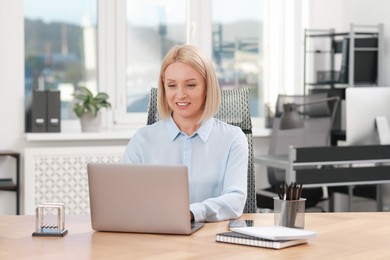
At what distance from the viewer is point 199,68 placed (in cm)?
267

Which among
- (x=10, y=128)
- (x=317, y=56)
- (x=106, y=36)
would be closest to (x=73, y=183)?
(x=10, y=128)

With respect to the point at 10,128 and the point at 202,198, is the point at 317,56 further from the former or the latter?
the point at 202,198

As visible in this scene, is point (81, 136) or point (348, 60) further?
point (348, 60)

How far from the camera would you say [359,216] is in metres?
2.59

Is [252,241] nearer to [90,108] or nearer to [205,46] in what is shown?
[90,108]

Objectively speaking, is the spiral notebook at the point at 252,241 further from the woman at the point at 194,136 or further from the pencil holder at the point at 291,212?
the woman at the point at 194,136

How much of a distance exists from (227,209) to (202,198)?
23cm

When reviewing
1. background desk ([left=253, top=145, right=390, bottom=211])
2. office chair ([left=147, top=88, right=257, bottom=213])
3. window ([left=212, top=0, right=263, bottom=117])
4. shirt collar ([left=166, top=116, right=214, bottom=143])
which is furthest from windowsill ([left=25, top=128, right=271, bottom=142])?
shirt collar ([left=166, top=116, right=214, bottom=143])

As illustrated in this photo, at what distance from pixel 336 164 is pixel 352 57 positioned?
1183 mm

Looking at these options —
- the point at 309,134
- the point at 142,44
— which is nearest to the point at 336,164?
the point at 309,134

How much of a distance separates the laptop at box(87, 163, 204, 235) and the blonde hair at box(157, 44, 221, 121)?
59 cm

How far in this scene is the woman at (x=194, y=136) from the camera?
2674 mm

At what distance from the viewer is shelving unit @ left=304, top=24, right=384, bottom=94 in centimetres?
545

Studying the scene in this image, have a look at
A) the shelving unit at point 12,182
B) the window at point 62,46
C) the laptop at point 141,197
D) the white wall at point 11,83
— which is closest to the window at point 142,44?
the window at point 62,46
